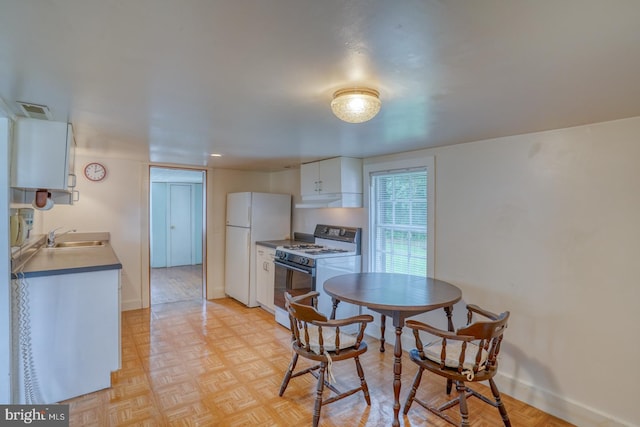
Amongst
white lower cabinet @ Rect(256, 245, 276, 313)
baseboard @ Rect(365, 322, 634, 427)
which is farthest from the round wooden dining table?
white lower cabinet @ Rect(256, 245, 276, 313)

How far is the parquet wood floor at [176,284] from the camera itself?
5035 mm

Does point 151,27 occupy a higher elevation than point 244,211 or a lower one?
higher

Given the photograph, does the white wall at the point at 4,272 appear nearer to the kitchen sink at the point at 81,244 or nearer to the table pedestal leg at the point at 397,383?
the kitchen sink at the point at 81,244

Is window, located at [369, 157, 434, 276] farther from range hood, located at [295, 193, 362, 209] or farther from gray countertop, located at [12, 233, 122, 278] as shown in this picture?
gray countertop, located at [12, 233, 122, 278]

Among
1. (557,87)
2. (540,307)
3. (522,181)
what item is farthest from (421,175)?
(557,87)

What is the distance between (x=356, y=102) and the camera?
1538 mm

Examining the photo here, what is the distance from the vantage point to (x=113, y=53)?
1.22 metres

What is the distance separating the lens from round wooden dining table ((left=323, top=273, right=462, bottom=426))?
2.12 meters

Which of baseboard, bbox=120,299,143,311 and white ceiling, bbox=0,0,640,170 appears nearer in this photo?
white ceiling, bbox=0,0,640,170

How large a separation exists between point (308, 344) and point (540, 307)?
170 cm

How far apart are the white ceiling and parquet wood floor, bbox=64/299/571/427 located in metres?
1.97

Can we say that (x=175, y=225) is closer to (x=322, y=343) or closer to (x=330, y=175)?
(x=330, y=175)

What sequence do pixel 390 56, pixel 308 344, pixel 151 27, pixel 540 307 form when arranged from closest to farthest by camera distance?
pixel 151 27, pixel 390 56, pixel 308 344, pixel 540 307

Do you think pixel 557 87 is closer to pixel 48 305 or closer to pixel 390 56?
pixel 390 56
